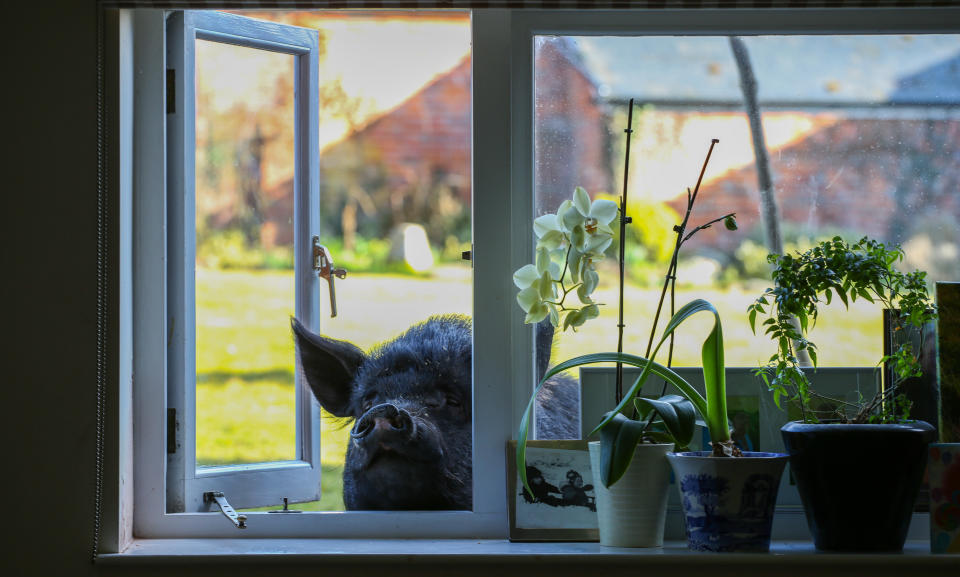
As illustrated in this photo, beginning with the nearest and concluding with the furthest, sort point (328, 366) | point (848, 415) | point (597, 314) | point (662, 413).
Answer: point (662, 413) < point (597, 314) < point (848, 415) < point (328, 366)

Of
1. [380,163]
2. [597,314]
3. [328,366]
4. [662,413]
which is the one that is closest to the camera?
[662,413]

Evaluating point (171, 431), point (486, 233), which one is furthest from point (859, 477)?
point (171, 431)

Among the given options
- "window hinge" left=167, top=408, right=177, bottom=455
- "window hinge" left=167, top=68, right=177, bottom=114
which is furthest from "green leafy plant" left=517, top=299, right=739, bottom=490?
"window hinge" left=167, top=68, right=177, bottom=114

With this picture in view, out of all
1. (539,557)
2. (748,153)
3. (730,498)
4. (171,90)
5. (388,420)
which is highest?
(171,90)

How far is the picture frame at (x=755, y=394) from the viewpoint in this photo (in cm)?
174

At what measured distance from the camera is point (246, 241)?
1.87 m

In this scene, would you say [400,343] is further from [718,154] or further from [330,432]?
[718,154]

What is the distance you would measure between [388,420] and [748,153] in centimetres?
86

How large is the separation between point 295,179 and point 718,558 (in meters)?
1.07

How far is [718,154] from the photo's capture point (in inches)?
70.6

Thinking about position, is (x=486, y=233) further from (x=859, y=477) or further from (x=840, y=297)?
(x=859, y=477)

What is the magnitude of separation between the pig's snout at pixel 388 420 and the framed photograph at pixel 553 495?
0.20m

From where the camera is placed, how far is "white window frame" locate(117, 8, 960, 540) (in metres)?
1.71
